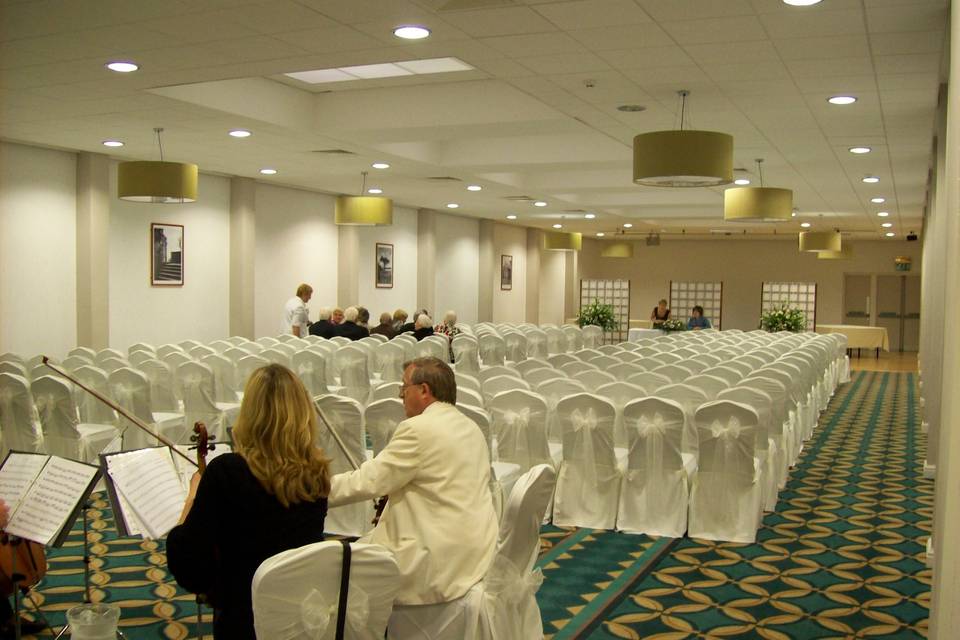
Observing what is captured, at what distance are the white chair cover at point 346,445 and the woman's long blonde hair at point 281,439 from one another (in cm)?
328

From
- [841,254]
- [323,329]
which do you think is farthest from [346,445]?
[841,254]

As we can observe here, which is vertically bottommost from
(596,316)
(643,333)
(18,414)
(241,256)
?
(643,333)

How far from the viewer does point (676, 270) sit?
117 ft

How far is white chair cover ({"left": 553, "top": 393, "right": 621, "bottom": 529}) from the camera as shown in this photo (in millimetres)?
6816

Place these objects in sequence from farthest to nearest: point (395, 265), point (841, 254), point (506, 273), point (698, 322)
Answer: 1. point (506, 273)
2. point (841, 254)
3. point (698, 322)
4. point (395, 265)

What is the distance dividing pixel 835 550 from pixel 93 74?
24.6ft

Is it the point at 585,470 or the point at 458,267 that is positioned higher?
the point at 458,267

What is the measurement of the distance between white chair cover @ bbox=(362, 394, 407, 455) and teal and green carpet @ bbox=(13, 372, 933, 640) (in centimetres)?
140

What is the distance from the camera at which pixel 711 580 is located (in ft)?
19.0

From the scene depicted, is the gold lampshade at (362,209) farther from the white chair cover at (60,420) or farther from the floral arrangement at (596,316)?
the floral arrangement at (596,316)

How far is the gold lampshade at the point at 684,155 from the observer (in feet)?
27.7

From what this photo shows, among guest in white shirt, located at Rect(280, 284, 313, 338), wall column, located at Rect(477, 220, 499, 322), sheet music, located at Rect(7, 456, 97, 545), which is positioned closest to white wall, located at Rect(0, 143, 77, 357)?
guest in white shirt, located at Rect(280, 284, 313, 338)

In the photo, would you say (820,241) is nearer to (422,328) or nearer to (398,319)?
(398,319)

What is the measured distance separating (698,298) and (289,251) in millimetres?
20658
